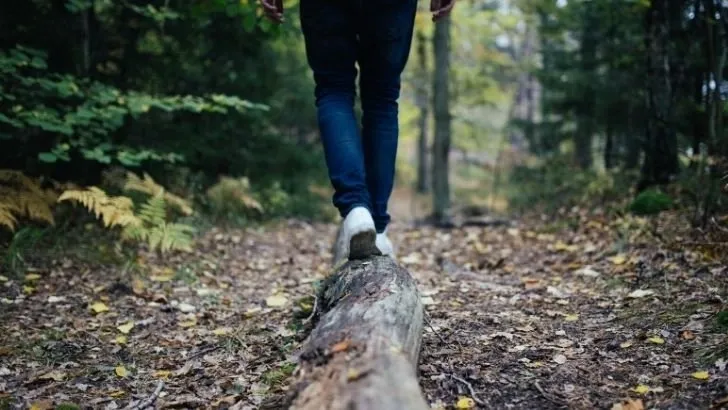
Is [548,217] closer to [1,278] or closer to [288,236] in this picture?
[288,236]

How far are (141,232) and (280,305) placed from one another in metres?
1.44

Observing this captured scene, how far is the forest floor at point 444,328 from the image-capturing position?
226cm

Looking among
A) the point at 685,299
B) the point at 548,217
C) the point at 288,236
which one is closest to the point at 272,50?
the point at 288,236

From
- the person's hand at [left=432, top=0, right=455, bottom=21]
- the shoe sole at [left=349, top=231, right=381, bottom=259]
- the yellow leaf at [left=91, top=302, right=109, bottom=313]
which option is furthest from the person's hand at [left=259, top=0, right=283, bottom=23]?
the yellow leaf at [left=91, top=302, right=109, bottom=313]

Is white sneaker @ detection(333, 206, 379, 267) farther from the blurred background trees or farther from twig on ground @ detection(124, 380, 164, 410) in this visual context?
the blurred background trees

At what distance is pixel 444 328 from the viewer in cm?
283

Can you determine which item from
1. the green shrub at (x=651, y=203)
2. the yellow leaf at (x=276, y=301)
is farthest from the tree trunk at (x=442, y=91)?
the yellow leaf at (x=276, y=301)

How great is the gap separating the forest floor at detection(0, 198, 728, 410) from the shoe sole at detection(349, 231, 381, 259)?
1.45 feet

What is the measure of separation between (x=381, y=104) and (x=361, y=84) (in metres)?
0.15

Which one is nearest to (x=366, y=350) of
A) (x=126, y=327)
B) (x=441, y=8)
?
(x=126, y=327)

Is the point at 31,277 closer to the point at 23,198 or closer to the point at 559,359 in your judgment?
the point at 23,198

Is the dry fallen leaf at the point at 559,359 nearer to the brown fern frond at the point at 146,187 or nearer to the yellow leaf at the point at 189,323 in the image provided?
the yellow leaf at the point at 189,323

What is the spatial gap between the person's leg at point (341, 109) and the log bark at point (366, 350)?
0.23 meters

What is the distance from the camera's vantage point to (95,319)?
3.27 m
